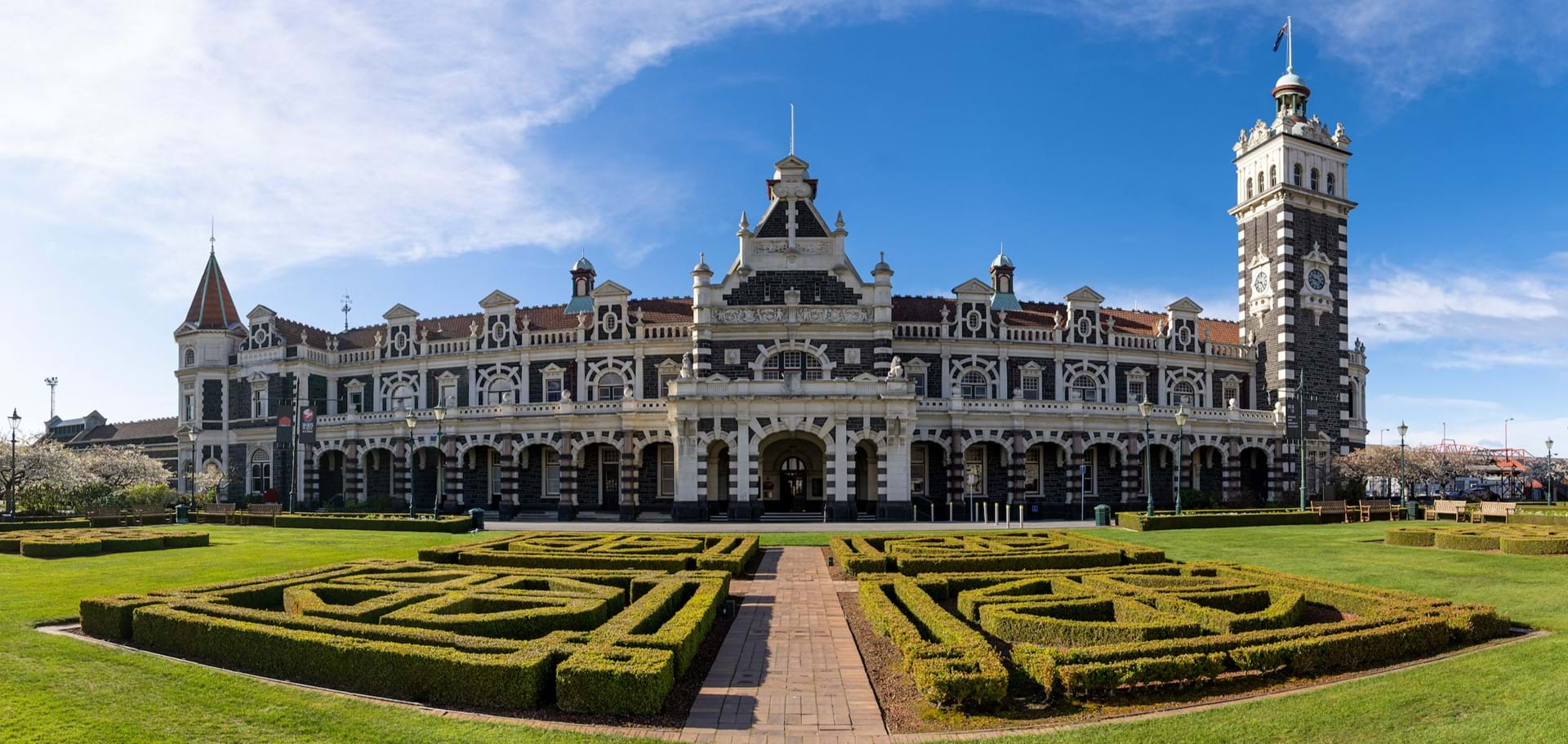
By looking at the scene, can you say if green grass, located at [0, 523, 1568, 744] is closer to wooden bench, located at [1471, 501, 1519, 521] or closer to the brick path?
the brick path

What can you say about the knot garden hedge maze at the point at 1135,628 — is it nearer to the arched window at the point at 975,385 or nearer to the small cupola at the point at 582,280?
the arched window at the point at 975,385

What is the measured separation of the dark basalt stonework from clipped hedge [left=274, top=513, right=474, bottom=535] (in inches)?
786

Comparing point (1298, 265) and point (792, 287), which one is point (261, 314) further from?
point (1298, 265)

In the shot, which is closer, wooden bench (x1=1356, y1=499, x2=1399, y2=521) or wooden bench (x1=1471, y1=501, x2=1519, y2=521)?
wooden bench (x1=1471, y1=501, x2=1519, y2=521)

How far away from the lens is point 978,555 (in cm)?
2444

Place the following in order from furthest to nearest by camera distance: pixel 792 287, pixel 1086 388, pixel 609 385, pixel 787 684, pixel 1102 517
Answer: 1. pixel 1086 388
2. pixel 609 385
3. pixel 792 287
4. pixel 1102 517
5. pixel 787 684

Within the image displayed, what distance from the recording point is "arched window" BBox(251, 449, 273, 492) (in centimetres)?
6681

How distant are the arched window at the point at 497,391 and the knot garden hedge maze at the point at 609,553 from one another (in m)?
33.3

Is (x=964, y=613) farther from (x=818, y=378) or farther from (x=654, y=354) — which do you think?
(x=654, y=354)

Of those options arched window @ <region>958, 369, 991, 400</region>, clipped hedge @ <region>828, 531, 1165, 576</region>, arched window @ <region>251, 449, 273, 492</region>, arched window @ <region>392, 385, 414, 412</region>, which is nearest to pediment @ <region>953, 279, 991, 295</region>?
arched window @ <region>958, 369, 991, 400</region>

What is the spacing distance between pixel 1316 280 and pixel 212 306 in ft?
258

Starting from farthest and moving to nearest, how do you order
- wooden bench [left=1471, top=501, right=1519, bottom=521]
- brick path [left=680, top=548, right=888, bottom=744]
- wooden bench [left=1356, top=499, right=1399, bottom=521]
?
wooden bench [left=1356, top=499, right=1399, bottom=521]
wooden bench [left=1471, top=501, right=1519, bottom=521]
brick path [left=680, top=548, right=888, bottom=744]

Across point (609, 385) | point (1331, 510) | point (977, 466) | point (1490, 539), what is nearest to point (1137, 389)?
point (977, 466)

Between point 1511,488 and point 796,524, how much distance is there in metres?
77.2
